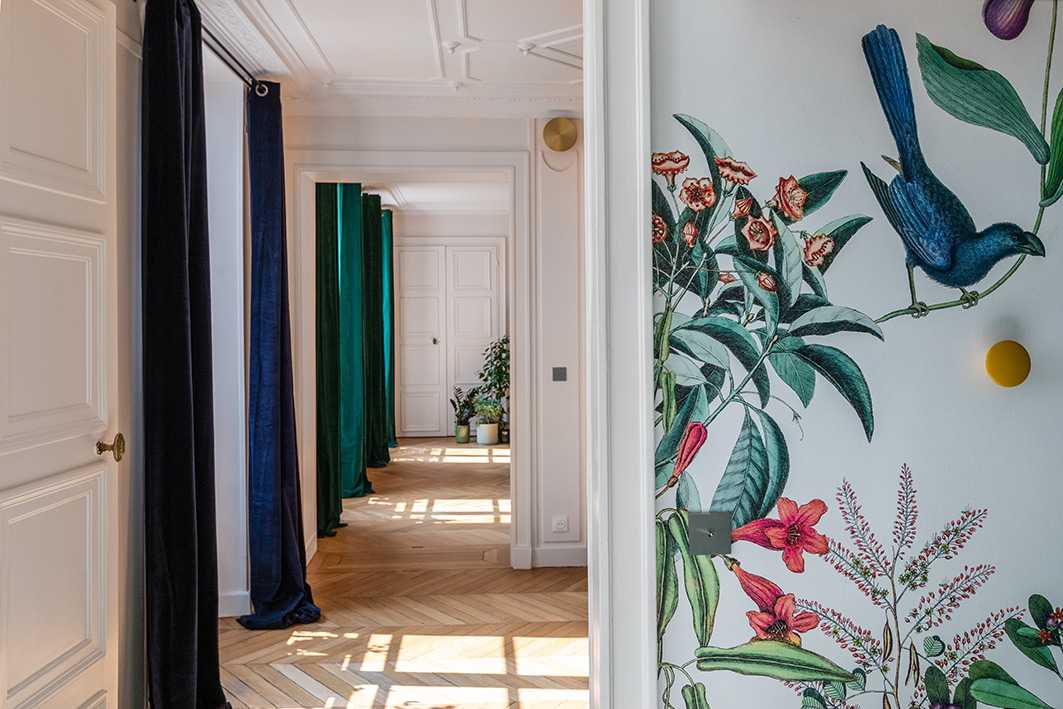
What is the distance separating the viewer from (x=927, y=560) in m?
1.49

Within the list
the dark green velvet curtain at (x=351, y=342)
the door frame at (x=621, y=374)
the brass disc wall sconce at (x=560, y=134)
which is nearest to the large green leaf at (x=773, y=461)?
the door frame at (x=621, y=374)

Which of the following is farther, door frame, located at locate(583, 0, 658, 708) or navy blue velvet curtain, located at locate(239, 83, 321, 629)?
navy blue velvet curtain, located at locate(239, 83, 321, 629)

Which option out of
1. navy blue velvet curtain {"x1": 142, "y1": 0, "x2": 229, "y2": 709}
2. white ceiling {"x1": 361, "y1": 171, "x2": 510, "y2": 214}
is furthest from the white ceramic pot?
navy blue velvet curtain {"x1": 142, "y1": 0, "x2": 229, "y2": 709}

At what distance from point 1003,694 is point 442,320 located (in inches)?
334

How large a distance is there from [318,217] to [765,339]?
4.37 meters

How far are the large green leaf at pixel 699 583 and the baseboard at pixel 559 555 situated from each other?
3179mm

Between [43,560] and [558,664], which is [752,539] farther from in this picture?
[558,664]

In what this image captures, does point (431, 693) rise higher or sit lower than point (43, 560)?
lower

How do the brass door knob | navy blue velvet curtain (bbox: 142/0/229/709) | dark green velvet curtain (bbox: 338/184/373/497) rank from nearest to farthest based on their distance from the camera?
the brass door knob < navy blue velvet curtain (bbox: 142/0/229/709) < dark green velvet curtain (bbox: 338/184/373/497)

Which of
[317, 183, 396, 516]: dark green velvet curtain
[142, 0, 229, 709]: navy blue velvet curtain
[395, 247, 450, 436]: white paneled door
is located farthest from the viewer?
[395, 247, 450, 436]: white paneled door

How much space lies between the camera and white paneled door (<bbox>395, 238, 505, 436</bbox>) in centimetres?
963

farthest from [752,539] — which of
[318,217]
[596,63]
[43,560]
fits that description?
[318,217]

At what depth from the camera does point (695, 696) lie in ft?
4.91

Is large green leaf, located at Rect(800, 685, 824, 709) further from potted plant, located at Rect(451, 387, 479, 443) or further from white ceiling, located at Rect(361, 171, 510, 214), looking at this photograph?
potted plant, located at Rect(451, 387, 479, 443)
